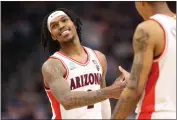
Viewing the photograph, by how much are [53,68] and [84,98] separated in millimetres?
525

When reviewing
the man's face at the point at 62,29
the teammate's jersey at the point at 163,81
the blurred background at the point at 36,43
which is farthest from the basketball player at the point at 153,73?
the blurred background at the point at 36,43

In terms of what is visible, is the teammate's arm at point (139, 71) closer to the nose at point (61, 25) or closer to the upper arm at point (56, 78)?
the upper arm at point (56, 78)

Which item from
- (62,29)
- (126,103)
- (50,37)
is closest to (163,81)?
(126,103)

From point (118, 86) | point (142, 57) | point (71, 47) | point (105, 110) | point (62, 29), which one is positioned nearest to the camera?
point (142, 57)

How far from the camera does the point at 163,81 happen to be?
4.31 m

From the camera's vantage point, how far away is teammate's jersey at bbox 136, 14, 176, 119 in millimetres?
4289

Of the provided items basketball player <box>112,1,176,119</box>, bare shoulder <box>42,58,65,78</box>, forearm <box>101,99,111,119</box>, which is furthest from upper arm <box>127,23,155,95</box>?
forearm <box>101,99,111,119</box>

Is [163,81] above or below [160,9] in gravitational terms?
below

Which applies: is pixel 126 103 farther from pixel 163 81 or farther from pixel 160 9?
pixel 160 9

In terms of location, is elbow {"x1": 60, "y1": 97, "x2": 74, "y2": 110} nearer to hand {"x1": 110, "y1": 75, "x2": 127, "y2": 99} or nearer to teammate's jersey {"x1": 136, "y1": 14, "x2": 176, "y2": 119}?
hand {"x1": 110, "y1": 75, "x2": 127, "y2": 99}

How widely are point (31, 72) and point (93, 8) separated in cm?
208

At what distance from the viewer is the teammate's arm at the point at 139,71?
4242 millimetres

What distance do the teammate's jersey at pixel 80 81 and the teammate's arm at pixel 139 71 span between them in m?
1.66

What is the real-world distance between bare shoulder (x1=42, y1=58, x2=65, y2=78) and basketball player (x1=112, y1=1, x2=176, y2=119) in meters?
1.65
